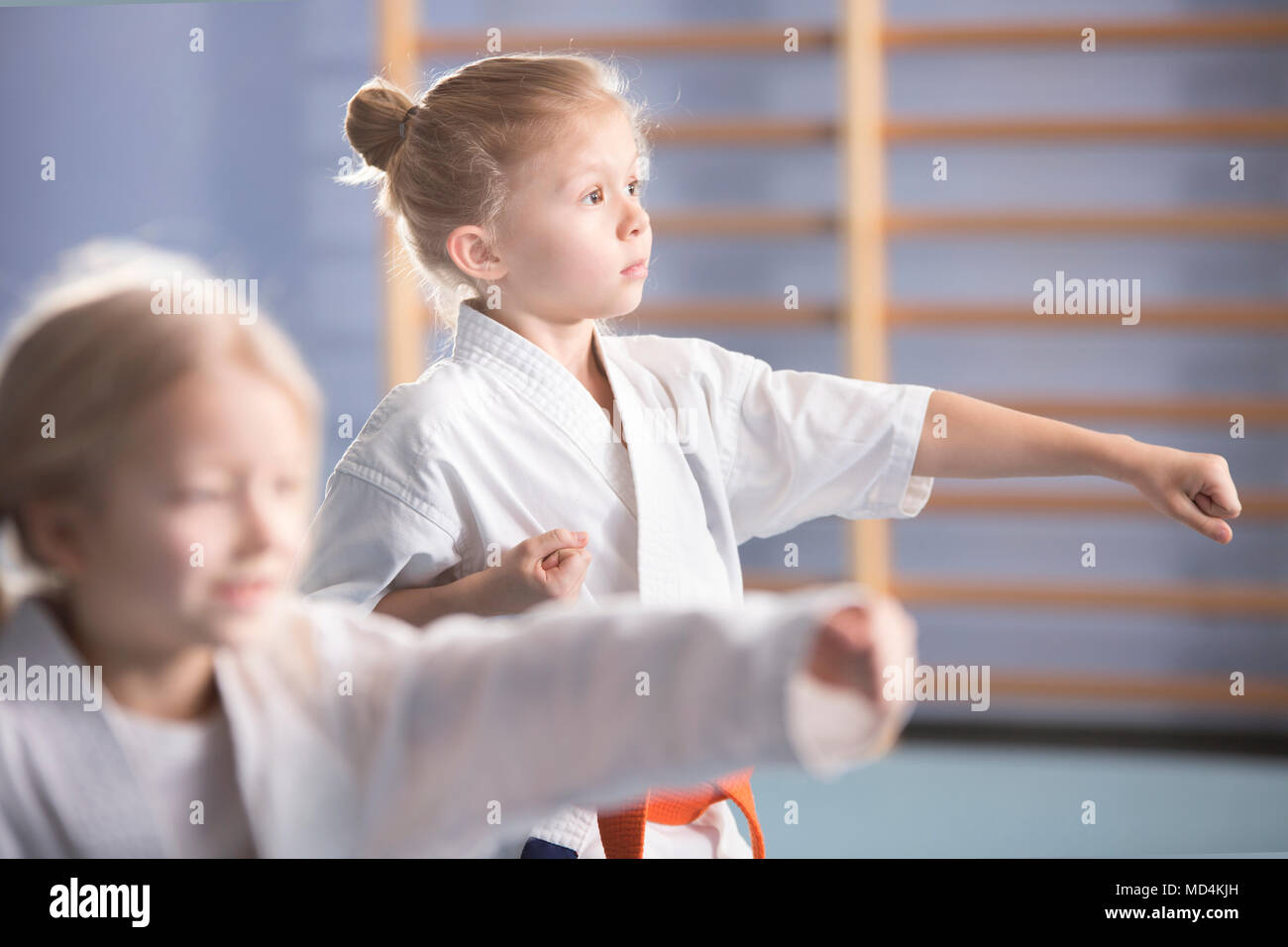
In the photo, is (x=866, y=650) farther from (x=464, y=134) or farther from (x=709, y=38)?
(x=709, y=38)

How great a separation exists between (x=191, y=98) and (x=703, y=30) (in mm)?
974

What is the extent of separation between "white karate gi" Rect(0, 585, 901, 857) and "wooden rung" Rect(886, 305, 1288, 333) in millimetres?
1944

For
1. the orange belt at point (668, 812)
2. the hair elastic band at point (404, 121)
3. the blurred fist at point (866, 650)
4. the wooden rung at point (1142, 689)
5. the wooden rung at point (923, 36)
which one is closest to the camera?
the blurred fist at point (866, 650)

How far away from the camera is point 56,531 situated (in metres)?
0.46

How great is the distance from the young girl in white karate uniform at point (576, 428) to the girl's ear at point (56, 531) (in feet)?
1.03

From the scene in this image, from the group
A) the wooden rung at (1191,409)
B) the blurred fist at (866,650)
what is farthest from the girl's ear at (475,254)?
the wooden rung at (1191,409)

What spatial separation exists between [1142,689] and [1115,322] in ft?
2.32

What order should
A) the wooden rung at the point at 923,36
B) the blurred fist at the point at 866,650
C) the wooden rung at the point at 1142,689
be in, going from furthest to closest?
the wooden rung at the point at 1142,689, the wooden rung at the point at 923,36, the blurred fist at the point at 866,650

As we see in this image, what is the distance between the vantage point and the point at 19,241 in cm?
180

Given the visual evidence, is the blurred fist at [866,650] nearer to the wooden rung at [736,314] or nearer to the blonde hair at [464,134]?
the blonde hair at [464,134]

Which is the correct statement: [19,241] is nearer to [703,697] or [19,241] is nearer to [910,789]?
[910,789]

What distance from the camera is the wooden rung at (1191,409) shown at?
7.34ft

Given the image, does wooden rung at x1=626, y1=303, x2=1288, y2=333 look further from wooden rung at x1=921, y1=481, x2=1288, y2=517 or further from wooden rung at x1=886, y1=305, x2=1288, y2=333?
wooden rung at x1=921, y1=481, x2=1288, y2=517
